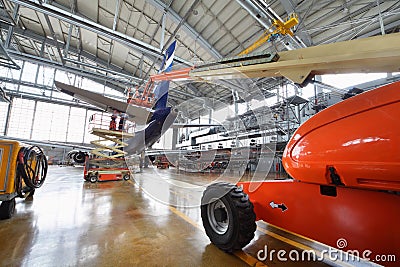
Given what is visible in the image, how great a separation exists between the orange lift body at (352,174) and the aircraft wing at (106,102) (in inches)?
225

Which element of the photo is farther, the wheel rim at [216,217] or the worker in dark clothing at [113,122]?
the worker in dark clothing at [113,122]

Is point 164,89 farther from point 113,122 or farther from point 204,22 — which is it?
point 204,22

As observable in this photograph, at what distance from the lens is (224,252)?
1891 mm

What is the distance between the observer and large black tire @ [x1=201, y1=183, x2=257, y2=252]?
177 cm

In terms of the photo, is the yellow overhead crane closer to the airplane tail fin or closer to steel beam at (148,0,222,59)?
the airplane tail fin

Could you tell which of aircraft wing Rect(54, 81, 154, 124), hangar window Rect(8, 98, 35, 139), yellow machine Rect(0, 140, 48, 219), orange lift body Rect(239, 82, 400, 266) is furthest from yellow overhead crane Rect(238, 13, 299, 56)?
hangar window Rect(8, 98, 35, 139)

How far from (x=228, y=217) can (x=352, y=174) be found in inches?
48.5

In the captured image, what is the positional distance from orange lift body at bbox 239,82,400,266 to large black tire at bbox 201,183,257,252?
0.42 m

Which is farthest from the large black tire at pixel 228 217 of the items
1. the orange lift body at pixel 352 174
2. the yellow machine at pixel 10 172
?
the yellow machine at pixel 10 172

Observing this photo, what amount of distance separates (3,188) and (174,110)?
4386 millimetres

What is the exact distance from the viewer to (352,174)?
1.11 m

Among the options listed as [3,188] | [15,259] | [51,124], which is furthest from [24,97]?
[15,259]

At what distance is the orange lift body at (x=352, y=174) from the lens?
1000 millimetres

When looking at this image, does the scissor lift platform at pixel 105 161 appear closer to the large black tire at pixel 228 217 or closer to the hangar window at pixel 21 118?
the large black tire at pixel 228 217
